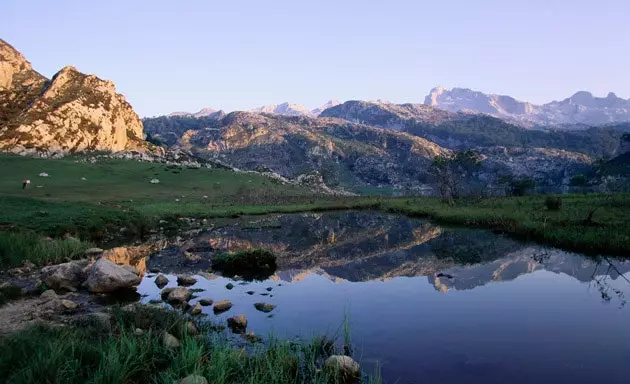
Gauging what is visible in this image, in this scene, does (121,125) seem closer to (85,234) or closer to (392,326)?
(85,234)

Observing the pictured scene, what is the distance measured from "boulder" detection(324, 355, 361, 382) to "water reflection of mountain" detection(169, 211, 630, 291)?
15243mm

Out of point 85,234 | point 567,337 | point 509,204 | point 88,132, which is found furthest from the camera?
point 88,132

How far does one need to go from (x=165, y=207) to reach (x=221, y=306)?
5089 cm

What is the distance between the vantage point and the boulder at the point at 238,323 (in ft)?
61.4

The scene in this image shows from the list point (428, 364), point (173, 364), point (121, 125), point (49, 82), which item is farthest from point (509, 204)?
point (49, 82)

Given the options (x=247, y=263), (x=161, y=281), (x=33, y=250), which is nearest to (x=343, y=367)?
(x=161, y=281)

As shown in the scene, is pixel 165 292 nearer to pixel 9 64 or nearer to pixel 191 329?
pixel 191 329

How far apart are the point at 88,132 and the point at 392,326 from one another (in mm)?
123461

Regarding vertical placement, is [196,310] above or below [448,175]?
below

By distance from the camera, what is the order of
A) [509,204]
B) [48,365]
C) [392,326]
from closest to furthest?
[48,365]
[392,326]
[509,204]

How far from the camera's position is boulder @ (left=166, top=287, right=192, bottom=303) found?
23.0 metres

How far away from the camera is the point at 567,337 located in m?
18.2

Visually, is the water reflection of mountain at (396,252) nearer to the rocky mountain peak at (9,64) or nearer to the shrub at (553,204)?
the shrub at (553,204)

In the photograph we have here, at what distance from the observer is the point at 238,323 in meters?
19.0
